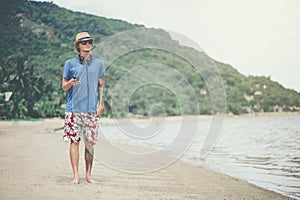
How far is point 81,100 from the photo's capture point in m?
4.40

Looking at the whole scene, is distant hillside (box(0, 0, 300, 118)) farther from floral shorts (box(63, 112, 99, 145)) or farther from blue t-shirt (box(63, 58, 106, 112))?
floral shorts (box(63, 112, 99, 145))

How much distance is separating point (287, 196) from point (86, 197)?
263cm

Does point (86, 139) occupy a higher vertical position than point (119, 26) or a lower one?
lower

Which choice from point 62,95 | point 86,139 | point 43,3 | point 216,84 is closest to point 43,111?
point 62,95

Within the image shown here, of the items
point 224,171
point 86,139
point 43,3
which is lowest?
point 224,171

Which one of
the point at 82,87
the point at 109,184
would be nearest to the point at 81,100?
the point at 82,87

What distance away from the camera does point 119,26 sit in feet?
142

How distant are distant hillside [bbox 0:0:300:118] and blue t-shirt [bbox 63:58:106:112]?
41.0 feet

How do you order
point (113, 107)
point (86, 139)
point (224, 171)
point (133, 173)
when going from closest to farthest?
point (86, 139)
point (133, 173)
point (224, 171)
point (113, 107)

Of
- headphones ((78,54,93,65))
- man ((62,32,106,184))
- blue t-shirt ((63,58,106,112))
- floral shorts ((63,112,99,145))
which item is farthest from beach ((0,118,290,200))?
headphones ((78,54,93,65))

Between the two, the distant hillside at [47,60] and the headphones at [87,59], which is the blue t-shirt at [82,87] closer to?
the headphones at [87,59]

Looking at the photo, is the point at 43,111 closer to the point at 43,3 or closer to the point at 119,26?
the point at 43,3

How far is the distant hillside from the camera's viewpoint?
26203 mm

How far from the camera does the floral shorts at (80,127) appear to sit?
→ 438 cm
